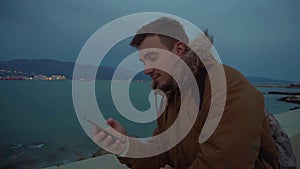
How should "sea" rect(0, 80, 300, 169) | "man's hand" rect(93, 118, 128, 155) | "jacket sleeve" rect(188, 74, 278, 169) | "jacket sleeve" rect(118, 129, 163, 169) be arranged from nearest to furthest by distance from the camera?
"jacket sleeve" rect(188, 74, 278, 169), "man's hand" rect(93, 118, 128, 155), "jacket sleeve" rect(118, 129, 163, 169), "sea" rect(0, 80, 300, 169)

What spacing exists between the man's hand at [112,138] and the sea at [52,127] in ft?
0.20

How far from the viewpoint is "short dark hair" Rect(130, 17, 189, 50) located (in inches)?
33.9

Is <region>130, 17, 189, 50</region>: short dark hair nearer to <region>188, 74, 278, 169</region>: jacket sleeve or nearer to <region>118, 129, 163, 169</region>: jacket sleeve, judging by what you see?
<region>188, 74, 278, 169</region>: jacket sleeve

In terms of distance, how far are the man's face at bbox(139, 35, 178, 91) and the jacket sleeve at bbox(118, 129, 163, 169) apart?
317mm

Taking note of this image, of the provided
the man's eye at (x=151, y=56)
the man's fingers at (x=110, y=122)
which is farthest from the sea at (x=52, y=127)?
the man's eye at (x=151, y=56)

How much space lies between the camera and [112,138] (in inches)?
33.2

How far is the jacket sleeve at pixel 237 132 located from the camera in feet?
2.17

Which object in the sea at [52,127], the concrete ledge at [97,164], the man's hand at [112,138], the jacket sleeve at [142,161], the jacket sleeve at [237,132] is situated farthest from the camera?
the sea at [52,127]

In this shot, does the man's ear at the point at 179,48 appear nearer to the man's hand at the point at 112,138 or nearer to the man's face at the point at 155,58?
the man's face at the point at 155,58

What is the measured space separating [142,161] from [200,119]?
0.42 meters

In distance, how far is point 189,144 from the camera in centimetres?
82

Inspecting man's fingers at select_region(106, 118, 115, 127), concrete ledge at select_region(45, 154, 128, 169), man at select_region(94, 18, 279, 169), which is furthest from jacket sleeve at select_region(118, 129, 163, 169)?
concrete ledge at select_region(45, 154, 128, 169)

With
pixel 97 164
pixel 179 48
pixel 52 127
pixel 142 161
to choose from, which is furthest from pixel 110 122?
pixel 52 127

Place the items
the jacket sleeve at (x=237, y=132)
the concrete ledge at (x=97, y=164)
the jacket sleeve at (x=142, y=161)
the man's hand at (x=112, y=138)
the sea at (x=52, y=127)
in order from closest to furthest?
the jacket sleeve at (x=237, y=132) → the man's hand at (x=112, y=138) → the jacket sleeve at (x=142, y=161) → the concrete ledge at (x=97, y=164) → the sea at (x=52, y=127)
